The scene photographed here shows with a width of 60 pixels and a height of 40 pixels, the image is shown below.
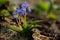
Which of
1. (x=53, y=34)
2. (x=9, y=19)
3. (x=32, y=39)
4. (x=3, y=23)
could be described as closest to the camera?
(x=32, y=39)

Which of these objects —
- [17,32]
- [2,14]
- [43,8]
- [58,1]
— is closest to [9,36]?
[17,32]

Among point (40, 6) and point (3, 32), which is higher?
point (3, 32)

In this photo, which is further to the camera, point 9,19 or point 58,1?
point 58,1

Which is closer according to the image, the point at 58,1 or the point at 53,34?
the point at 53,34

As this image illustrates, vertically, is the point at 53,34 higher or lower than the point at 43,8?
higher

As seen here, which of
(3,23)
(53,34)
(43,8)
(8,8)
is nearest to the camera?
(53,34)

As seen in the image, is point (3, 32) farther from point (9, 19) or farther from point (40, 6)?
point (40, 6)

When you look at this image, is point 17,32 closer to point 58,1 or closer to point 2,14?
point 2,14

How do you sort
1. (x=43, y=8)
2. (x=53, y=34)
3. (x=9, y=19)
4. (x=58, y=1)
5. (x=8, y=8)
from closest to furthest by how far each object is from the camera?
→ 1. (x=53, y=34)
2. (x=9, y=19)
3. (x=8, y=8)
4. (x=43, y=8)
5. (x=58, y=1)

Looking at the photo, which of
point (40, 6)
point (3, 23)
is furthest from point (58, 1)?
point (3, 23)
